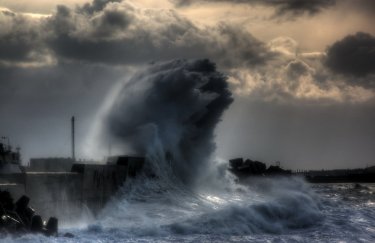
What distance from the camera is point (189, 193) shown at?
26438 millimetres

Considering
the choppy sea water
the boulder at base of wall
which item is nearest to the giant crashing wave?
the choppy sea water

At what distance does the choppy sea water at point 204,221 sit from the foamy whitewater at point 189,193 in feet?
0.09

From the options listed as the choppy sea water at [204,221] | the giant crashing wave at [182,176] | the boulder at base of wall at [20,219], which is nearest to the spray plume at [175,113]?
the giant crashing wave at [182,176]

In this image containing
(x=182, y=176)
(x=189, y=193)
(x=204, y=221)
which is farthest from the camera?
(x=182, y=176)

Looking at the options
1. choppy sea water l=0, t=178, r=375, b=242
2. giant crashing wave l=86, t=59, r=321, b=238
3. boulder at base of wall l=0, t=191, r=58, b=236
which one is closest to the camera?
boulder at base of wall l=0, t=191, r=58, b=236

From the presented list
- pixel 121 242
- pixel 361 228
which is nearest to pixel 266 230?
pixel 361 228

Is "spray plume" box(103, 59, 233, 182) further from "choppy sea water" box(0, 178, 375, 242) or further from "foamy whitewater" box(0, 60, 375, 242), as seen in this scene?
"choppy sea water" box(0, 178, 375, 242)

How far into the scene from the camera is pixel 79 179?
20359 millimetres

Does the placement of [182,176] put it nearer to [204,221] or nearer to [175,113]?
[175,113]

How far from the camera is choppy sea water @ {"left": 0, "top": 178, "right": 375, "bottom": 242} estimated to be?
16.7 meters

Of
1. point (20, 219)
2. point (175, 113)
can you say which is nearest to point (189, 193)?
point (175, 113)

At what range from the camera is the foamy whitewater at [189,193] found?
17.6 m

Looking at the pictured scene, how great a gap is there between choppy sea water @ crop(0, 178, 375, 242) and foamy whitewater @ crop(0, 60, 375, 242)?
0.03 metres

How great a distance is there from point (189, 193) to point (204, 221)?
781 cm
